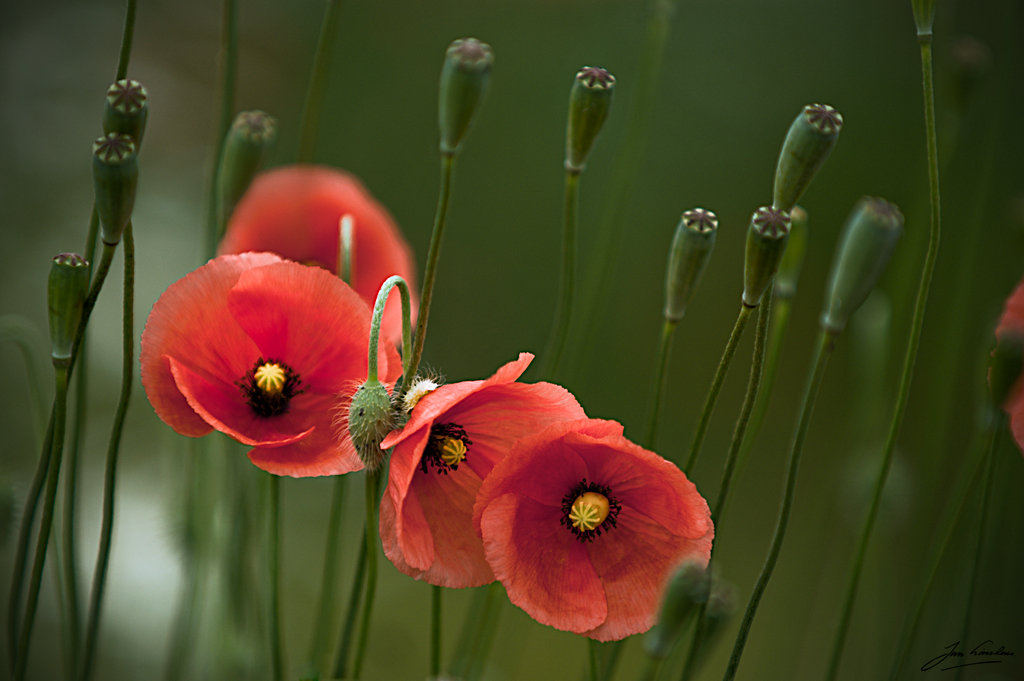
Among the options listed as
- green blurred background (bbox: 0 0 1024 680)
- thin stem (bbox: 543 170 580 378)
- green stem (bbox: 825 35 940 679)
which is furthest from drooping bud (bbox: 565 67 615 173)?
green blurred background (bbox: 0 0 1024 680)

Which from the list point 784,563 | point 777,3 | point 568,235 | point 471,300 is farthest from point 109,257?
point 777,3

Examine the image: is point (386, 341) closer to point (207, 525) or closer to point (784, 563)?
point (207, 525)

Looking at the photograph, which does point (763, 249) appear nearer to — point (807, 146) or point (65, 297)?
point (807, 146)

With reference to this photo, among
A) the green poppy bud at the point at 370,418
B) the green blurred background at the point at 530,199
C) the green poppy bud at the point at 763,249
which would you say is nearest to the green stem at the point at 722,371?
the green poppy bud at the point at 763,249

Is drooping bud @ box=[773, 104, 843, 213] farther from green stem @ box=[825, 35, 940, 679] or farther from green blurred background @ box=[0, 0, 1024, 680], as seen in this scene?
green blurred background @ box=[0, 0, 1024, 680]

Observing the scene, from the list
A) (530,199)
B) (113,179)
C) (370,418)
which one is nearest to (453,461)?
(370,418)

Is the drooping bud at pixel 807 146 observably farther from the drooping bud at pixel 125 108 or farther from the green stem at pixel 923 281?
the drooping bud at pixel 125 108
